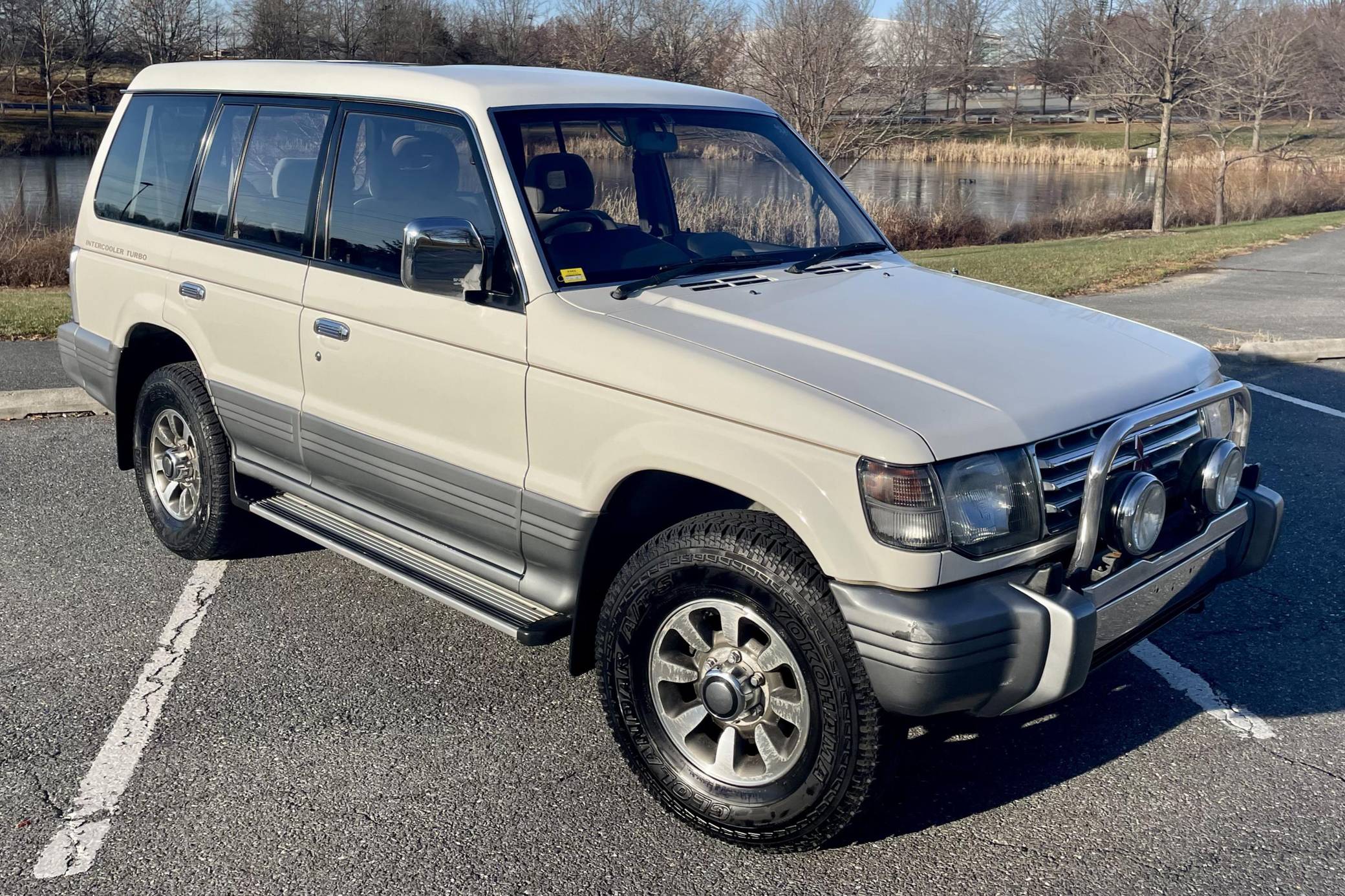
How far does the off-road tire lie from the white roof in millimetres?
1304

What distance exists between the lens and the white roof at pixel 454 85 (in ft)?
13.8

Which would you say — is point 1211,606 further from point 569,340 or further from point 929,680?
point 569,340

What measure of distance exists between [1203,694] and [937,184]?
110 ft

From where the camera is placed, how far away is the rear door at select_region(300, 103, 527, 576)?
390 centimetres

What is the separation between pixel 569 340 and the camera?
3.64 m

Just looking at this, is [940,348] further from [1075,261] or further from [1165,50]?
[1165,50]

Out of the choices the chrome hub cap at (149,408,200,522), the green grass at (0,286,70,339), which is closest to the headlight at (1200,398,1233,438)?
the chrome hub cap at (149,408,200,522)

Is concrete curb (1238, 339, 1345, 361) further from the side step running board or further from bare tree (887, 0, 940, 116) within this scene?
bare tree (887, 0, 940, 116)

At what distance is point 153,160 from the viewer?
548cm

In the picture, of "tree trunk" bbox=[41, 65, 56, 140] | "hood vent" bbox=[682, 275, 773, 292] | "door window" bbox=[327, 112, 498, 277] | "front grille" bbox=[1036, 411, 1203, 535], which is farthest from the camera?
"tree trunk" bbox=[41, 65, 56, 140]

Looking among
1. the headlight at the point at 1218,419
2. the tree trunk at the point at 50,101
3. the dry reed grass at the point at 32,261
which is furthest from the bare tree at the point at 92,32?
the headlight at the point at 1218,419

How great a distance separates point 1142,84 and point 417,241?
25.5m

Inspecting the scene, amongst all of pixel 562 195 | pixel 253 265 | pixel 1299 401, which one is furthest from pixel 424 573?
pixel 1299 401

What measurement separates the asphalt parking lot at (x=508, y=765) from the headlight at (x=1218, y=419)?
1023 mm
